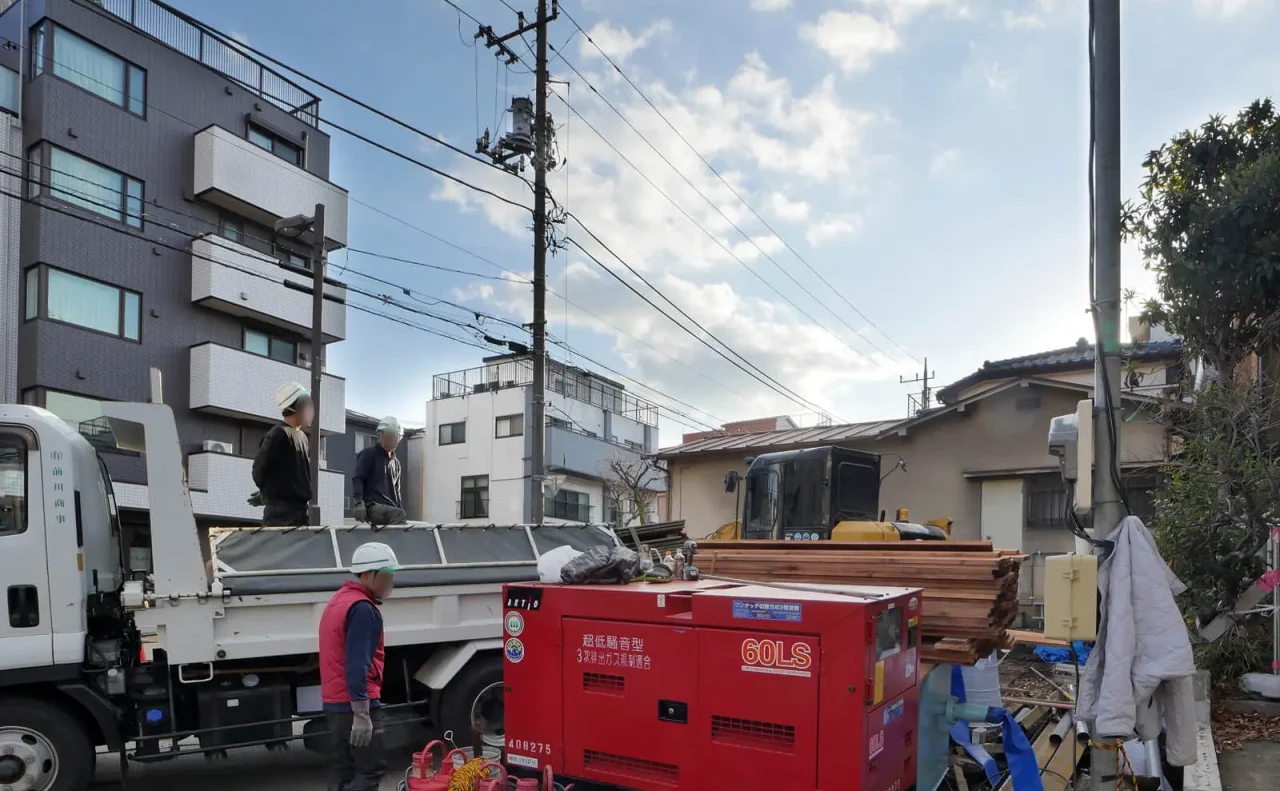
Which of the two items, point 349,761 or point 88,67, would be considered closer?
point 349,761

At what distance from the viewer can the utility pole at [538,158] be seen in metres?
15.7

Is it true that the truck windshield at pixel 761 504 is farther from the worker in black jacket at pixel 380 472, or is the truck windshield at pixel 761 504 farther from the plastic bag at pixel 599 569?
the plastic bag at pixel 599 569

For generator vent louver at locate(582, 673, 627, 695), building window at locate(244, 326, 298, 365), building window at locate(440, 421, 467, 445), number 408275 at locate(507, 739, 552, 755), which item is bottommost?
number 408275 at locate(507, 739, 552, 755)

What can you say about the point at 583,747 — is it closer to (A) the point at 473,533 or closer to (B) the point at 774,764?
(B) the point at 774,764

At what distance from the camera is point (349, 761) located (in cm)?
521

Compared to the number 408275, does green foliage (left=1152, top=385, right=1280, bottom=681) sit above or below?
above

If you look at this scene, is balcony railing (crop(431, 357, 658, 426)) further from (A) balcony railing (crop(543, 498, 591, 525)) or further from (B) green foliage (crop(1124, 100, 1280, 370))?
(B) green foliage (crop(1124, 100, 1280, 370))

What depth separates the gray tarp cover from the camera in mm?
6551

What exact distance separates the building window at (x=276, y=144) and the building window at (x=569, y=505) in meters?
16.0

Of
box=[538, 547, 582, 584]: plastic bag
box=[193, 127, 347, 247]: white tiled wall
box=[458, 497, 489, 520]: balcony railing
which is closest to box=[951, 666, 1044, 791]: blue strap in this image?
box=[538, 547, 582, 584]: plastic bag

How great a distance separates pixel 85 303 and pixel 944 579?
18.8 metres

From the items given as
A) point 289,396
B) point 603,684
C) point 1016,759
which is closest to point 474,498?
point 289,396

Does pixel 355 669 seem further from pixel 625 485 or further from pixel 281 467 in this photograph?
pixel 625 485

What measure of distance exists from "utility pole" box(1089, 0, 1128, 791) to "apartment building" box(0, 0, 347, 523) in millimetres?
13537
